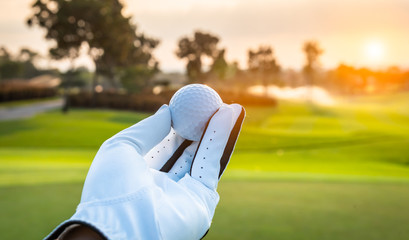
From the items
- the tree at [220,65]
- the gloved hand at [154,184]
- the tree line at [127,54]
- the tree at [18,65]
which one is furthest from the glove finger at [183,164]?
the tree at [18,65]

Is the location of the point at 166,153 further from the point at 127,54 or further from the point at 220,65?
the point at 220,65

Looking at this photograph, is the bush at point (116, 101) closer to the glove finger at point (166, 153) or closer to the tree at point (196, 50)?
the tree at point (196, 50)

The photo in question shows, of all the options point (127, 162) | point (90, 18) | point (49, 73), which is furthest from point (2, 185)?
point (49, 73)

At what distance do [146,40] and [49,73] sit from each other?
3303cm

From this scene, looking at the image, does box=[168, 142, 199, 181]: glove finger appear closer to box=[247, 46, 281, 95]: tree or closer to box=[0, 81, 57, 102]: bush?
box=[0, 81, 57, 102]: bush

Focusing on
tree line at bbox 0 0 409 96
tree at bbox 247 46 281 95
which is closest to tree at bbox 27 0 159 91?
tree line at bbox 0 0 409 96

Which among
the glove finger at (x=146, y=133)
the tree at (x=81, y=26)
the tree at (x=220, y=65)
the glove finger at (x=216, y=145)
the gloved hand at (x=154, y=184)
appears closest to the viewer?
the gloved hand at (x=154, y=184)

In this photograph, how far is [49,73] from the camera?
7075 cm

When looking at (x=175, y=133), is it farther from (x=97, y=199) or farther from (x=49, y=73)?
(x=49, y=73)

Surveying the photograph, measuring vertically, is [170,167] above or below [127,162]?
below

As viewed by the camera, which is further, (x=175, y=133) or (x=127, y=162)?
(x=175, y=133)

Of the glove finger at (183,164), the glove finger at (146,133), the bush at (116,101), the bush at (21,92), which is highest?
the glove finger at (146,133)

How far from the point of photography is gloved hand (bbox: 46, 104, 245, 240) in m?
1.45

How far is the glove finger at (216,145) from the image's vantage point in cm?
193
